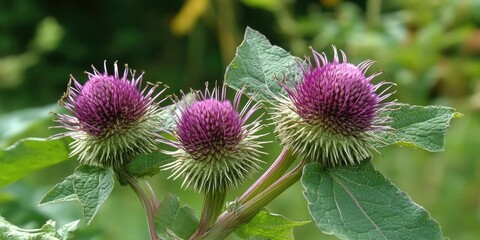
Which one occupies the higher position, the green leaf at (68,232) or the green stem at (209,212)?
the green stem at (209,212)

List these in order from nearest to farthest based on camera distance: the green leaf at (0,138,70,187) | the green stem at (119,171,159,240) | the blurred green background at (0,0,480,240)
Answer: the green stem at (119,171,159,240) < the green leaf at (0,138,70,187) < the blurred green background at (0,0,480,240)

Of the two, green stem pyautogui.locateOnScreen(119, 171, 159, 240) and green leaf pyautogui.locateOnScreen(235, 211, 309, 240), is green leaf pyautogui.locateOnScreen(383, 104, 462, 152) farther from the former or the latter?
green stem pyautogui.locateOnScreen(119, 171, 159, 240)

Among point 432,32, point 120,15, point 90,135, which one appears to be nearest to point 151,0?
point 120,15

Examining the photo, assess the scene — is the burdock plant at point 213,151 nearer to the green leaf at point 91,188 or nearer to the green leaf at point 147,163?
the green leaf at point 147,163

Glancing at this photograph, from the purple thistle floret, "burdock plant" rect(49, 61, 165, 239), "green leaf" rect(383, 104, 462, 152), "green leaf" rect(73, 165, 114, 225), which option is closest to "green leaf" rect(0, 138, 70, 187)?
"burdock plant" rect(49, 61, 165, 239)

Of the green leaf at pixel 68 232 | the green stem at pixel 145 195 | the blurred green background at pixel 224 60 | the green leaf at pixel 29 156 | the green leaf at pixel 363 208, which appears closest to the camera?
the green leaf at pixel 363 208

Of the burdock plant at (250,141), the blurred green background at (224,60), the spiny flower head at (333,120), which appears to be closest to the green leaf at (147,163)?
the burdock plant at (250,141)

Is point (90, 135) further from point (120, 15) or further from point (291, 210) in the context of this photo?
point (120, 15)
